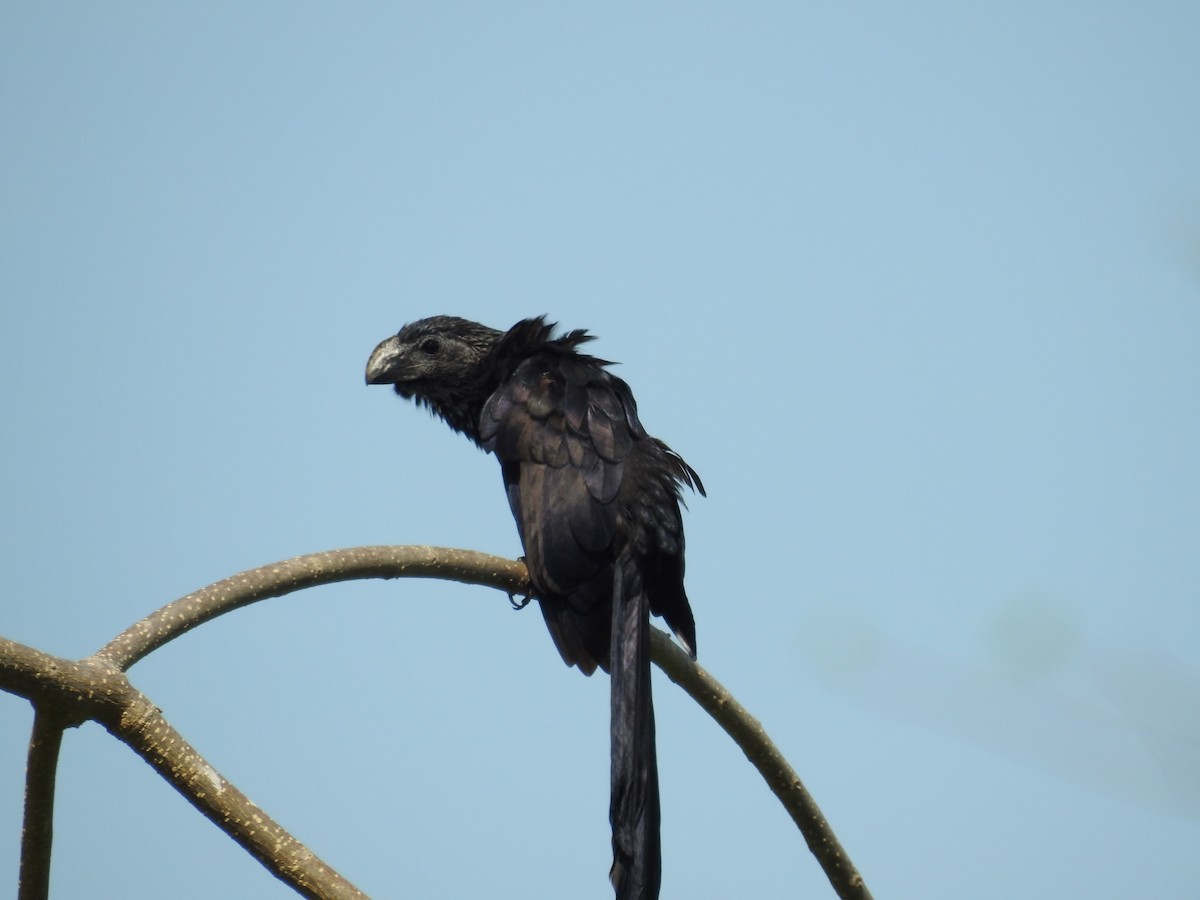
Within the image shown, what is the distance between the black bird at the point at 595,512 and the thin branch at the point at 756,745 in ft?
0.75

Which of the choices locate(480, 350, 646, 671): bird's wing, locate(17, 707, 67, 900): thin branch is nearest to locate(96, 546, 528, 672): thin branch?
locate(17, 707, 67, 900): thin branch

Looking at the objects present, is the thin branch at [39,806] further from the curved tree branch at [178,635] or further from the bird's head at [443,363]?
the bird's head at [443,363]

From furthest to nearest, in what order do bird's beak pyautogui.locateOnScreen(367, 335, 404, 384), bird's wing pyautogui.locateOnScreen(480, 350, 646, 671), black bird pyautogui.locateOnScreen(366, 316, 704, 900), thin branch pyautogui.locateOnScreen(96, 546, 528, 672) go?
bird's beak pyautogui.locateOnScreen(367, 335, 404, 384) < bird's wing pyautogui.locateOnScreen(480, 350, 646, 671) < black bird pyautogui.locateOnScreen(366, 316, 704, 900) < thin branch pyautogui.locateOnScreen(96, 546, 528, 672)

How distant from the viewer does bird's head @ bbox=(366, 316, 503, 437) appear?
6.94 meters

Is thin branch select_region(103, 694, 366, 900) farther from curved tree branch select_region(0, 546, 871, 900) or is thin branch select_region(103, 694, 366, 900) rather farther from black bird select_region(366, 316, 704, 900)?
black bird select_region(366, 316, 704, 900)

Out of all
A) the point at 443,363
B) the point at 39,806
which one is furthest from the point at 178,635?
the point at 443,363

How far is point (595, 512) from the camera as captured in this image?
5449mm

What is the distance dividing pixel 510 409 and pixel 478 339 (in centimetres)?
107

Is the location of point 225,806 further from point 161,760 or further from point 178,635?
point 178,635

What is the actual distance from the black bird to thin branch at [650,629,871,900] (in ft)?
0.75

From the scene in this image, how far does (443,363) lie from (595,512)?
188 cm

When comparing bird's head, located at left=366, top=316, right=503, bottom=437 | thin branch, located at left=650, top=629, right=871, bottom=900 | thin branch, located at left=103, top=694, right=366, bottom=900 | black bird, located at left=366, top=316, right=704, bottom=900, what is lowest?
thin branch, located at left=103, top=694, right=366, bottom=900

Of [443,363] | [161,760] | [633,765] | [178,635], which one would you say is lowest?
[161,760]

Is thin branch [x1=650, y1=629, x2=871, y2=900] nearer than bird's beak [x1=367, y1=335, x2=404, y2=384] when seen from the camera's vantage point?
Yes
